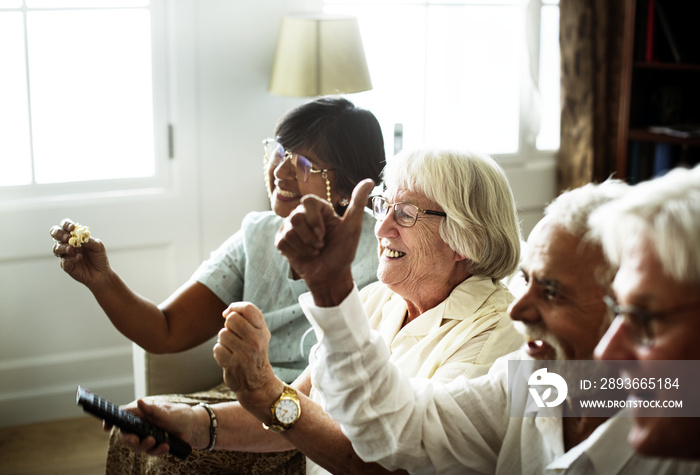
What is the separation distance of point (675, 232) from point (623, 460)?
43 centimetres

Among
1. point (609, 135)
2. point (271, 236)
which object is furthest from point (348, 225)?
point (609, 135)

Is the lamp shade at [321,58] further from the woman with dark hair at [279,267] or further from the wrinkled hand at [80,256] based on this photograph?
the wrinkled hand at [80,256]

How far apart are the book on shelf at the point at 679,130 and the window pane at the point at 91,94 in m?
2.20

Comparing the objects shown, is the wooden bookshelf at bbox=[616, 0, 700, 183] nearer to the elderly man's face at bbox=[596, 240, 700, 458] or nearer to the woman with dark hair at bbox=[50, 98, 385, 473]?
the woman with dark hair at bbox=[50, 98, 385, 473]

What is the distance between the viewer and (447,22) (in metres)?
3.58

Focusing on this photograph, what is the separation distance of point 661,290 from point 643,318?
4 centimetres

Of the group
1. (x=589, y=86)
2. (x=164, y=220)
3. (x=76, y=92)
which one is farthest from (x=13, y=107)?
(x=589, y=86)

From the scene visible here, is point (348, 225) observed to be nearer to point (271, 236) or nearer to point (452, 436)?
point (452, 436)

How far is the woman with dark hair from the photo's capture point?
2072 millimetres

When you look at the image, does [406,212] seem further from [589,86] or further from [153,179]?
[589,86]

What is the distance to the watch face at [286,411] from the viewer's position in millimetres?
1338

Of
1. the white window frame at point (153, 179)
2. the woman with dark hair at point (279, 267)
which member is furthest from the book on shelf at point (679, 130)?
the white window frame at point (153, 179)

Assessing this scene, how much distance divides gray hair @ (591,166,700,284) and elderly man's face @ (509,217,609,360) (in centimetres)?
18

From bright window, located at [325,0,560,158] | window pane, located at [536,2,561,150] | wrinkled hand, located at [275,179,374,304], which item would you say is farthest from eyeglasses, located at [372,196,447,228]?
window pane, located at [536,2,561,150]
